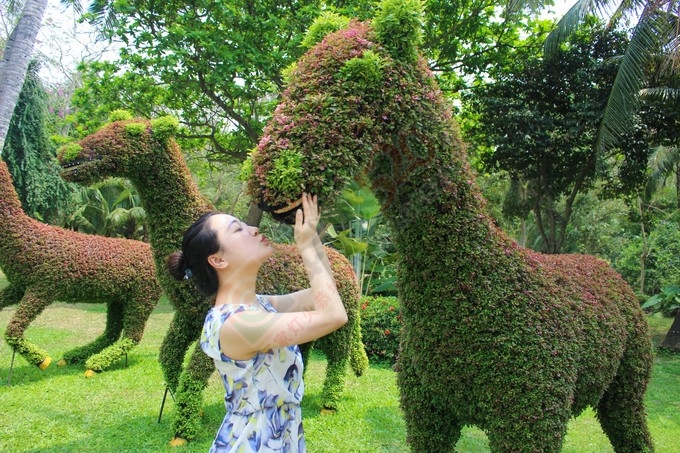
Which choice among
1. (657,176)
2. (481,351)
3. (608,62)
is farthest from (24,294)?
(657,176)

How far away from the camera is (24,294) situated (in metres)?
6.77

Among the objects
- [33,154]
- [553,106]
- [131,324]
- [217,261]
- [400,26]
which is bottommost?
[131,324]

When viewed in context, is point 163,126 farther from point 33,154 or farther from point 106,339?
point 33,154

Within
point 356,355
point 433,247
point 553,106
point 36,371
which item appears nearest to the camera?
point 433,247

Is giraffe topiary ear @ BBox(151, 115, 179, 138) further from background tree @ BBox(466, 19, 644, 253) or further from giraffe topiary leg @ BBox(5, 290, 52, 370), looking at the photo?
background tree @ BBox(466, 19, 644, 253)

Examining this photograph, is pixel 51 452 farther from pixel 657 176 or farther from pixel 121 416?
pixel 657 176

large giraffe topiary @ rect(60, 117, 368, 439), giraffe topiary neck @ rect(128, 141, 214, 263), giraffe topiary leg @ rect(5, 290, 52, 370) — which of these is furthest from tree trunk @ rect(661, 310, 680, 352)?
giraffe topiary leg @ rect(5, 290, 52, 370)

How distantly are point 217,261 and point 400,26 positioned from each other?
1.18 meters

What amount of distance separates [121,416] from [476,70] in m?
8.84

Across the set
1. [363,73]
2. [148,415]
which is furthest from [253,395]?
[148,415]

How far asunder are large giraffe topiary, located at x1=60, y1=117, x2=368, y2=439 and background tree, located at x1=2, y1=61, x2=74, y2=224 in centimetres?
763

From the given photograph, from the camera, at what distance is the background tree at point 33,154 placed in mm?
11594

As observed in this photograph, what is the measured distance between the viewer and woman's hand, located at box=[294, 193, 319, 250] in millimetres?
1874

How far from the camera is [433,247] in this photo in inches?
88.8
